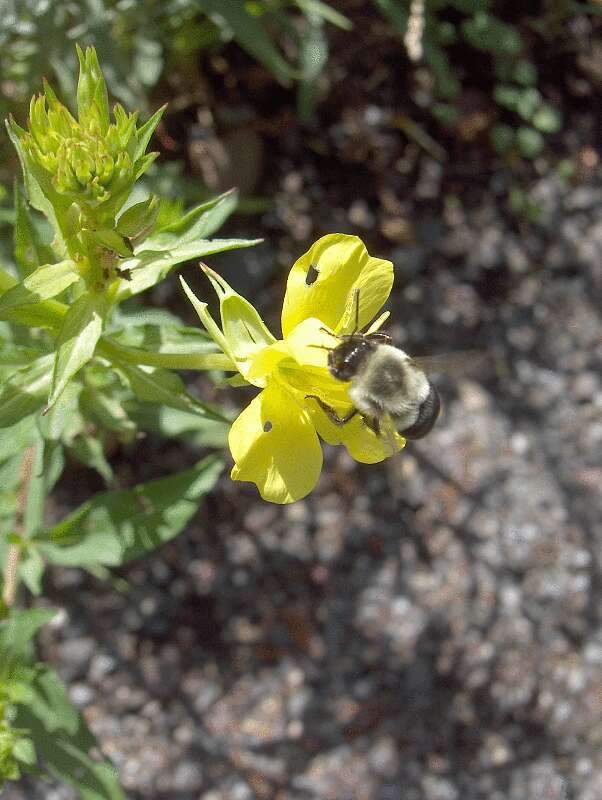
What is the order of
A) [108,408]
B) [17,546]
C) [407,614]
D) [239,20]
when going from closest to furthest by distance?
[108,408] < [17,546] < [239,20] < [407,614]

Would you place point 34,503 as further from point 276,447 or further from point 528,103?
point 528,103

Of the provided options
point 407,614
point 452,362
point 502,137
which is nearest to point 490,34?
point 502,137

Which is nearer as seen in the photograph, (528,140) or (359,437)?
(359,437)

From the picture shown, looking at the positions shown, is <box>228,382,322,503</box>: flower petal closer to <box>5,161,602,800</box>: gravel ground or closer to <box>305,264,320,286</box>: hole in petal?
<box>305,264,320,286</box>: hole in petal

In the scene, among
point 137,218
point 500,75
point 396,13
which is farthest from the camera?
point 500,75

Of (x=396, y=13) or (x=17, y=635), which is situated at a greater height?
(x=396, y=13)

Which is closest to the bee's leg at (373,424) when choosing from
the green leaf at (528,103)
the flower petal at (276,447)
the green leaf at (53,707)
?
the flower petal at (276,447)

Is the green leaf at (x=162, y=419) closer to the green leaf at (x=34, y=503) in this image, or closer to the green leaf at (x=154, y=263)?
the green leaf at (x=34, y=503)
